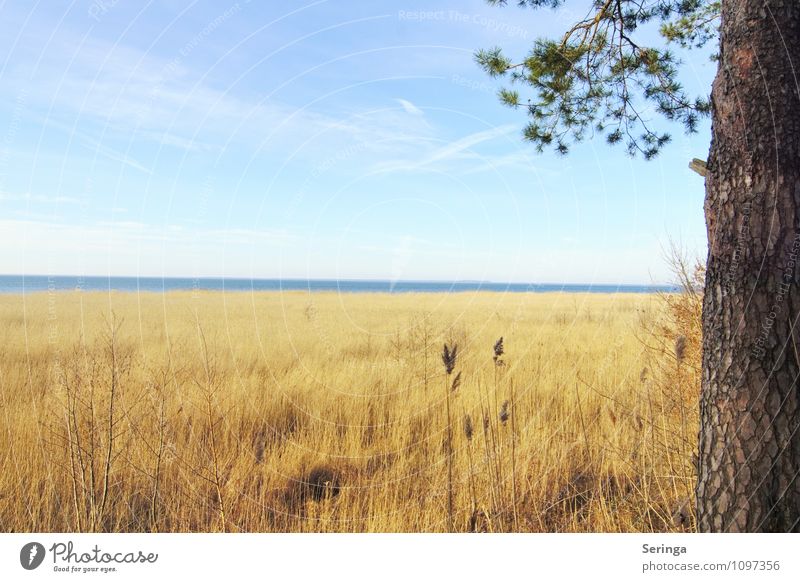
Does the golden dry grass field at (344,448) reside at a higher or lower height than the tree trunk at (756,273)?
lower

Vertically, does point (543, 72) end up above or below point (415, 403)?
above

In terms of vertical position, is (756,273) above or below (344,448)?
above

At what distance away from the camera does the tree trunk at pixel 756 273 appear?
8.15 feet

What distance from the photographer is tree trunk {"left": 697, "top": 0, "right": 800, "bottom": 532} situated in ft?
8.15

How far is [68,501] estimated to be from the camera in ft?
10.7

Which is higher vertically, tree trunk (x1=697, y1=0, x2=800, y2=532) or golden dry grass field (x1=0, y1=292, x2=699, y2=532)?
tree trunk (x1=697, y1=0, x2=800, y2=532)

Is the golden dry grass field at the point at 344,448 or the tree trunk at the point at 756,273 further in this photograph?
the golden dry grass field at the point at 344,448

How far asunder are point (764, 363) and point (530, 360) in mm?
5326

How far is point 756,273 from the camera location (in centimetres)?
250

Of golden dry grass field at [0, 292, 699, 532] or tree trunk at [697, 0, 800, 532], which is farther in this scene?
golden dry grass field at [0, 292, 699, 532]

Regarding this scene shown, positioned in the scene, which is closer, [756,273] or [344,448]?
[756,273]
